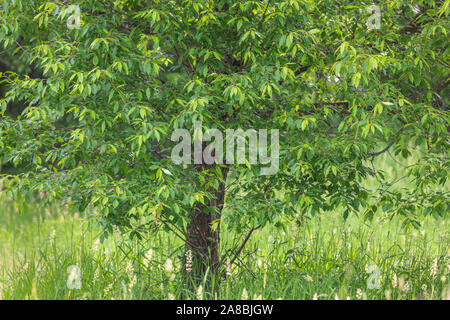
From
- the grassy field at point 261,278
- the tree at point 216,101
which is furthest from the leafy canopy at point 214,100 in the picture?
the grassy field at point 261,278

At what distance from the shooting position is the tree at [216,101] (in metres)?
3.47

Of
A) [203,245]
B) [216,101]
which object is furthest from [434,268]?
[216,101]

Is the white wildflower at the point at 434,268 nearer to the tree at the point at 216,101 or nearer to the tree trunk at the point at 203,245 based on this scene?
the tree at the point at 216,101

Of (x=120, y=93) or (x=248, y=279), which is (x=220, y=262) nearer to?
(x=248, y=279)

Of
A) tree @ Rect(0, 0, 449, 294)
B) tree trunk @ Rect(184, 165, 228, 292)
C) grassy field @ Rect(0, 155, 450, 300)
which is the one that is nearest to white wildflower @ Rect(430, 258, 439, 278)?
grassy field @ Rect(0, 155, 450, 300)

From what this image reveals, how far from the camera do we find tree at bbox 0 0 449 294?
3473 mm

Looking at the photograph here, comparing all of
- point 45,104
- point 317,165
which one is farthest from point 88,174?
point 317,165

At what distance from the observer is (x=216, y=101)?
150 inches

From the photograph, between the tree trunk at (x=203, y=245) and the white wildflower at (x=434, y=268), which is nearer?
the white wildflower at (x=434, y=268)

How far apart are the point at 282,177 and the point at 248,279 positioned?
1.11 meters

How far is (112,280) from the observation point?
4500 millimetres

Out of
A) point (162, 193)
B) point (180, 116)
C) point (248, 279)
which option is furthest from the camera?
point (248, 279)

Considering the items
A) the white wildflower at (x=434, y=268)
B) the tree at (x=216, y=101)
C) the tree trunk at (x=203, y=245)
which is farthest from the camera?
the tree trunk at (x=203, y=245)

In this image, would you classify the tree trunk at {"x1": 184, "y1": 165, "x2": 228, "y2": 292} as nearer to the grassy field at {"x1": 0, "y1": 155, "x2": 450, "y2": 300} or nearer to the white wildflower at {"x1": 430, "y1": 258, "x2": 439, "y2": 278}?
the grassy field at {"x1": 0, "y1": 155, "x2": 450, "y2": 300}
